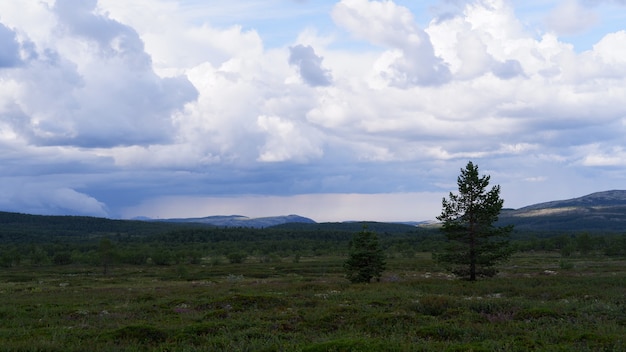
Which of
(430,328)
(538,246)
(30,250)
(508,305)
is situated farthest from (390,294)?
(30,250)

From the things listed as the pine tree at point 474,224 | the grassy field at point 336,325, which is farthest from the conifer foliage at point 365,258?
the grassy field at point 336,325

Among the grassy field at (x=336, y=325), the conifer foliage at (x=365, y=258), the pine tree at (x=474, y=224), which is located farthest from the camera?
the conifer foliage at (x=365, y=258)

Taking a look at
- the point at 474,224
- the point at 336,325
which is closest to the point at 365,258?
the point at 474,224

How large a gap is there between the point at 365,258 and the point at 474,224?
10225 millimetres

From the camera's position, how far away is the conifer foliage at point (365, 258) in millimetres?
41250

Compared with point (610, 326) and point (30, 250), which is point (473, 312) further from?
point (30, 250)

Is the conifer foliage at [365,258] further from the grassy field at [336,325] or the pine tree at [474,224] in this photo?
the grassy field at [336,325]

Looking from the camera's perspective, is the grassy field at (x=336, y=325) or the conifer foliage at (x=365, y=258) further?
the conifer foliage at (x=365, y=258)

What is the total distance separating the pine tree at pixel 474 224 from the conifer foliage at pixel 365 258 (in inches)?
262

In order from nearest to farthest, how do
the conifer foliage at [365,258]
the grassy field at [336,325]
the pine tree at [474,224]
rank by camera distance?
the grassy field at [336,325] → the pine tree at [474,224] → the conifer foliage at [365,258]

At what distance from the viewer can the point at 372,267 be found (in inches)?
1628

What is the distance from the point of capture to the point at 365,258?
41469mm

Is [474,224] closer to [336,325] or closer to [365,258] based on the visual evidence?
[365,258]

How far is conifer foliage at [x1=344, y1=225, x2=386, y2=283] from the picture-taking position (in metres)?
41.2
